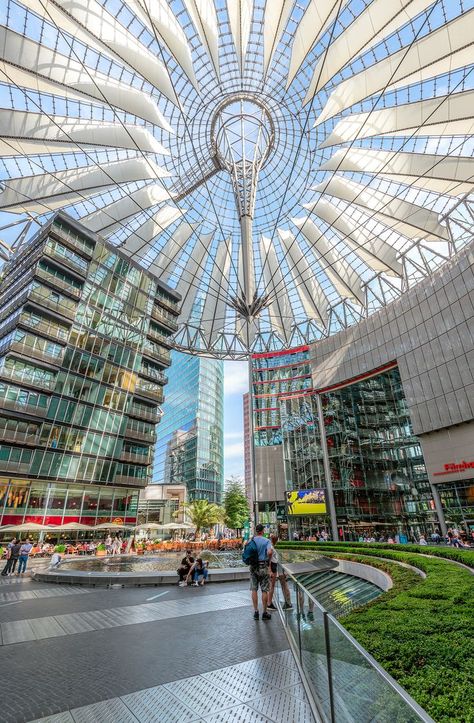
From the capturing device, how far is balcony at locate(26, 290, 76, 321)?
120 feet

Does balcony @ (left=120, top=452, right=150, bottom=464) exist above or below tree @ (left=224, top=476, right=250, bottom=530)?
Result: above

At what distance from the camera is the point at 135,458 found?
143ft

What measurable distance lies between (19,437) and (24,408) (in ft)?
8.73

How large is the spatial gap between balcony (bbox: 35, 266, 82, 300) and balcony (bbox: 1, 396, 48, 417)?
1074 cm

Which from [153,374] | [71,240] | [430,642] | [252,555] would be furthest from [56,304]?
[430,642]

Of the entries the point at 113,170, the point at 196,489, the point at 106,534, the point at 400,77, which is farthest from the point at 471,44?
the point at 196,489

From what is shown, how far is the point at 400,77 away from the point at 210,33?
1157 cm

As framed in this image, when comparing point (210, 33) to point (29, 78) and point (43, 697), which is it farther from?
point (43, 697)

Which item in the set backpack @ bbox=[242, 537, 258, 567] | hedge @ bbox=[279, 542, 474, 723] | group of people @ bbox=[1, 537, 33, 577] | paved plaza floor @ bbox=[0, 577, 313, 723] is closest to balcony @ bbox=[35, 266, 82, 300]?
group of people @ bbox=[1, 537, 33, 577]

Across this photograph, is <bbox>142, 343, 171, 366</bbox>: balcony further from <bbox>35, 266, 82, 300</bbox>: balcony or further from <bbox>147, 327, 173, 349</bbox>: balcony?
<bbox>35, 266, 82, 300</bbox>: balcony

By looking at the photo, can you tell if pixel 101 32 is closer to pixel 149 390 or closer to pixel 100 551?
pixel 100 551

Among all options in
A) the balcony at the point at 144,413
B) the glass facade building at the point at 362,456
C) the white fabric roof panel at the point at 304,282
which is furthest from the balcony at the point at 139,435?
the white fabric roof panel at the point at 304,282

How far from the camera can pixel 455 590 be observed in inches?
308

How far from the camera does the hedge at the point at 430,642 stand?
A: 10.1 feet
